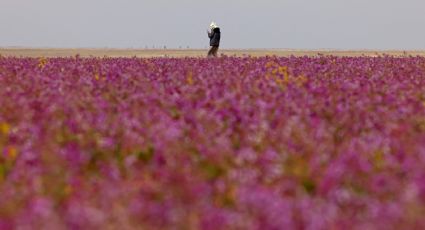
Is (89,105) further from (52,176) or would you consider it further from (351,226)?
(351,226)

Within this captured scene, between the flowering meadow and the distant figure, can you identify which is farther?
the distant figure

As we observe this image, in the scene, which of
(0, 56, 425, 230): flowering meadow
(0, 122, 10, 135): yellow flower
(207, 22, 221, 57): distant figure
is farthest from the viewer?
(207, 22, 221, 57): distant figure

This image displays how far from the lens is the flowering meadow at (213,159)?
546 cm

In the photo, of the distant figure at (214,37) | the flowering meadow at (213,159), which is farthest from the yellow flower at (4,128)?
the distant figure at (214,37)

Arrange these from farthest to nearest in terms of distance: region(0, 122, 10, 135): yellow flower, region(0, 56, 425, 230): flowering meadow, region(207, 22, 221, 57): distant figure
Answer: region(207, 22, 221, 57): distant figure → region(0, 122, 10, 135): yellow flower → region(0, 56, 425, 230): flowering meadow

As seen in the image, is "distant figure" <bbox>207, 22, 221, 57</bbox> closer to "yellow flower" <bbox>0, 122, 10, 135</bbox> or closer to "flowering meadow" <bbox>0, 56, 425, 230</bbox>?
"flowering meadow" <bbox>0, 56, 425, 230</bbox>

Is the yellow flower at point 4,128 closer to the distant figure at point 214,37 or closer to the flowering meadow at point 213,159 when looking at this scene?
the flowering meadow at point 213,159

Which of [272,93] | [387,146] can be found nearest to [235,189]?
[387,146]

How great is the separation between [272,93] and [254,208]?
7039 millimetres

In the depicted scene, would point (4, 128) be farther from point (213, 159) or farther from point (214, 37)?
point (214, 37)

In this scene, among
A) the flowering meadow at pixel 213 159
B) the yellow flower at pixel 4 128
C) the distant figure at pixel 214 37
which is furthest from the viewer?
the distant figure at pixel 214 37

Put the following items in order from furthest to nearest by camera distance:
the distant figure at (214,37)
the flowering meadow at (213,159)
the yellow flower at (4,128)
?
the distant figure at (214,37)
the yellow flower at (4,128)
the flowering meadow at (213,159)

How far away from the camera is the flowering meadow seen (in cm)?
546

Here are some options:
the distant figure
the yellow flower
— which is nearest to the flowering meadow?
the yellow flower
